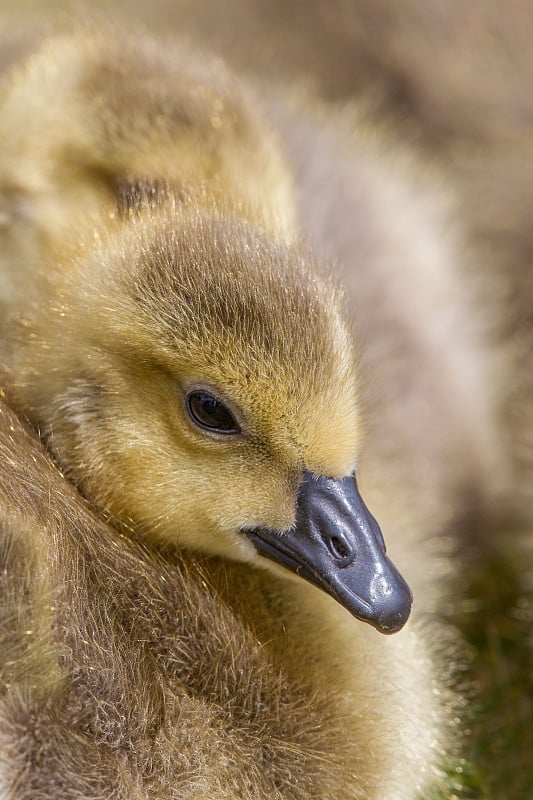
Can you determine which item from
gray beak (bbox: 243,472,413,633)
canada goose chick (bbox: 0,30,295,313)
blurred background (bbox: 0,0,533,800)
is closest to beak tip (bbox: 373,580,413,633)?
gray beak (bbox: 243,472,413,633)

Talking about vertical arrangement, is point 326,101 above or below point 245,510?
above

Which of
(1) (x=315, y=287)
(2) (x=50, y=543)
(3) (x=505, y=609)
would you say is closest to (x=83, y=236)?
(1) (x=315, y=287)

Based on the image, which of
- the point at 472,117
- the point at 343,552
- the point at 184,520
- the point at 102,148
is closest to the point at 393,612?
the point at 343,552

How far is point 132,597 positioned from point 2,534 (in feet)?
0.45

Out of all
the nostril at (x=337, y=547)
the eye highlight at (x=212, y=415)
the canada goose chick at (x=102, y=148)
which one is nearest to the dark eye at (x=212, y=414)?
the eye highlight at (x=212, y=415)

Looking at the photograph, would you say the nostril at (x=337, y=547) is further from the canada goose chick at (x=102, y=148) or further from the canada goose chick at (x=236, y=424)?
the canada goose chick at (x=102, y=148)

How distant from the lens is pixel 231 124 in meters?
1.34

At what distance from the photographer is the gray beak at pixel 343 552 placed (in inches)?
38.7

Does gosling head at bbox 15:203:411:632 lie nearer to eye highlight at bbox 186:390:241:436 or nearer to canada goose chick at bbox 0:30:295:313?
eye highlight at bbox 186:390:241:436

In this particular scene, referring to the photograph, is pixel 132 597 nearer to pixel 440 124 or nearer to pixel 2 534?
pixel 2 534

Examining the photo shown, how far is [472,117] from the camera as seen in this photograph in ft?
6.33

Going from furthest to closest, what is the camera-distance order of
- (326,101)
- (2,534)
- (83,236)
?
(326,101) → (83,236) → (2,534)

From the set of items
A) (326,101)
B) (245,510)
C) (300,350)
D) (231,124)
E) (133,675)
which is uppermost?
(326,101)

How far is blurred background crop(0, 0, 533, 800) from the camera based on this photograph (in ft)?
5.32
